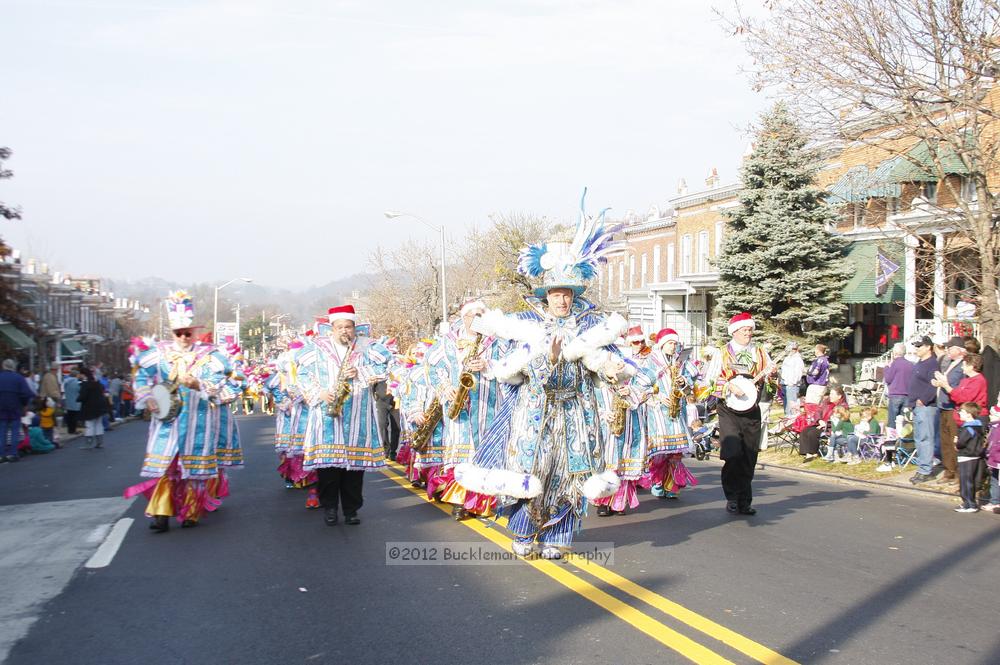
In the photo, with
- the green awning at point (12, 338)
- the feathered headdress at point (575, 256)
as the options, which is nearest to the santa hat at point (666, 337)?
the feathered headdress at point (575, 256)

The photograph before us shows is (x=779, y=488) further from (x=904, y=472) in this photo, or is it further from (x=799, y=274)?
(x=799, y=274)

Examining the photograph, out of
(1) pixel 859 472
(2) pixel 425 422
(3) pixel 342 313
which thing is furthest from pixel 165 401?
(1) pixel 859 472

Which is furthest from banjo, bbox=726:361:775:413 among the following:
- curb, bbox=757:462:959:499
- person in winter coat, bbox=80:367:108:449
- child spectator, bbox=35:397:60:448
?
child spectator, bbox=35:397:60:448

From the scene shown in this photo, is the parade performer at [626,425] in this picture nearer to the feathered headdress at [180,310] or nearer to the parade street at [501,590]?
the parade street at [501,590]

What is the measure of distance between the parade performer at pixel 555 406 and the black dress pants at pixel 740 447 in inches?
104

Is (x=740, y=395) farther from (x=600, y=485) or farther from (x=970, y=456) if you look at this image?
(x=970, y=456)

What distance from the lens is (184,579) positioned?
6922 millimetres

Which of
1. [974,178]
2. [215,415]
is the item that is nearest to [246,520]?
[215,415]

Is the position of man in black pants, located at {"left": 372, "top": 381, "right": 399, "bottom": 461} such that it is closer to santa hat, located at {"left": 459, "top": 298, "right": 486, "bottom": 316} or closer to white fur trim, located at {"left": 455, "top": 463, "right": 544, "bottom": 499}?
santa hat, located at {"left": 459, "top": 298, "right": 486, "bottom": 316}

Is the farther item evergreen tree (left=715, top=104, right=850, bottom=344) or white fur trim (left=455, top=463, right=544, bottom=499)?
evergreen tree (left=715, top=104, right=850, bottom=344)

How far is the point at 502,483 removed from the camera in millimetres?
6668

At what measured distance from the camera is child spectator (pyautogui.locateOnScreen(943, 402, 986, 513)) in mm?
10039

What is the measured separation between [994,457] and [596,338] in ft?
17.8

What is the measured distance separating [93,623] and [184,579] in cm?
113
